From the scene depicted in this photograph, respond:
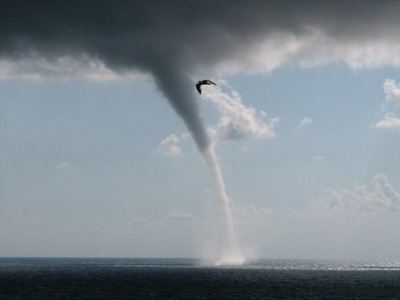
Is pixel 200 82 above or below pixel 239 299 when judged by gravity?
above

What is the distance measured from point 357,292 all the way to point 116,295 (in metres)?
53.5

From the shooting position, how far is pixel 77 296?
122 meters

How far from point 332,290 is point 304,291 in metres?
8.75

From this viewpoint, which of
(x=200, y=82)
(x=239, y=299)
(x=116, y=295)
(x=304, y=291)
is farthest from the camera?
(x=304, y=291)

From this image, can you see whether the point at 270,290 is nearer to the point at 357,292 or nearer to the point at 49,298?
the point at 357,292

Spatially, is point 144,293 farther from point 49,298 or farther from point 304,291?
point 304,291

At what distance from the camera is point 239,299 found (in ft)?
383

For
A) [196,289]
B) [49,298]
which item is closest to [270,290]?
[196,289]

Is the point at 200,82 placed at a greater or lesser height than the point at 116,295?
greater

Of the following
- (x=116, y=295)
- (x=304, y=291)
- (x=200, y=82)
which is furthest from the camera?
(x=304, y=291)

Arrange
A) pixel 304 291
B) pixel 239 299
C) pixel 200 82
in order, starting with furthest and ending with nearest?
1. pixel 304 291
2. pixel 239 299
3. pixel 200 82

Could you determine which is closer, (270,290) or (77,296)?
(77,296)

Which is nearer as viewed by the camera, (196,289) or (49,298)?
(49,298)

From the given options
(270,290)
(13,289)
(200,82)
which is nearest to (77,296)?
(13,289)
